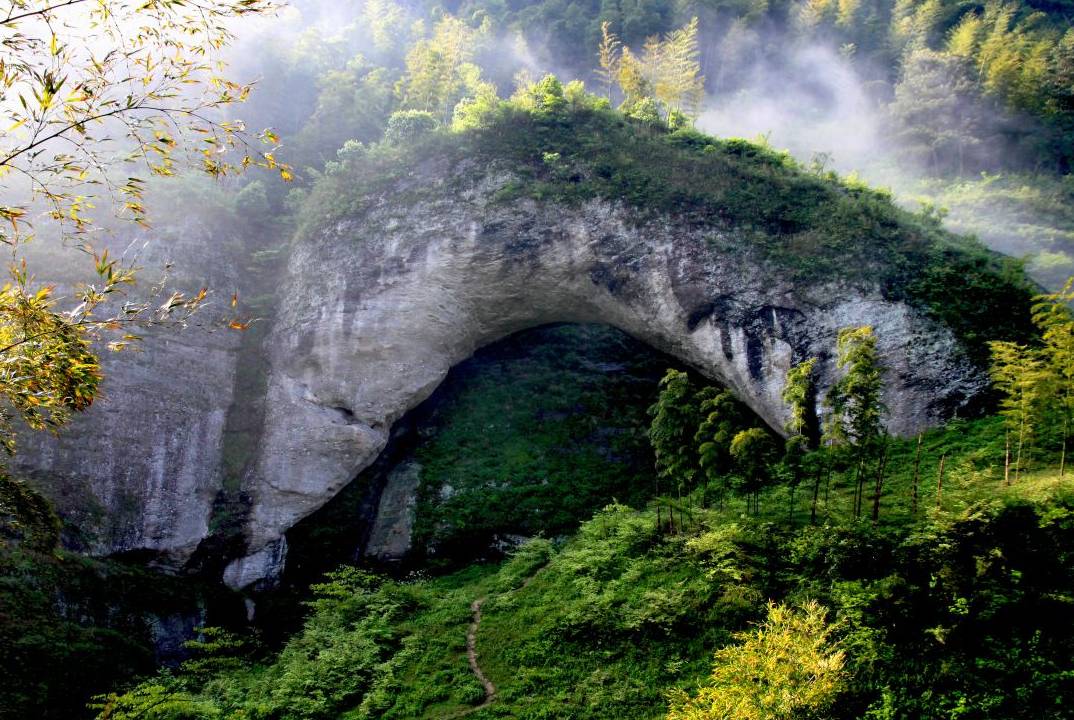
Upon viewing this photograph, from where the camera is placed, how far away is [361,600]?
48.7 feet

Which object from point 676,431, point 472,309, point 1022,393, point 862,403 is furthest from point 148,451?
point 1022,393

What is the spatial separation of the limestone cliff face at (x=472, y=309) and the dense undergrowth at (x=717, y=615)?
317cm

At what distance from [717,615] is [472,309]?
39.6 feet

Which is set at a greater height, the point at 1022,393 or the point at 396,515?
the point at 1022,393

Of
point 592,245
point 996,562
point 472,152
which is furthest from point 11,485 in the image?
point 472,152

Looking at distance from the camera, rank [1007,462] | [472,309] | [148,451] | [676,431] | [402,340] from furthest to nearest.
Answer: [472,309], [402,340], [148,451], [676,431], [1007,462]

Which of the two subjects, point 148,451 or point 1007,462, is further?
point 148,451

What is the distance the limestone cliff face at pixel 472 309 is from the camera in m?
16.9

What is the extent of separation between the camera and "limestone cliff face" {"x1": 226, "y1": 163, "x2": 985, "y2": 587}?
16859 mm

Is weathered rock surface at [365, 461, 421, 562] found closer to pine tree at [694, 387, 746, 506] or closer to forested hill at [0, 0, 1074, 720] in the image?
forested hill at [0, 0, 1074, 720]

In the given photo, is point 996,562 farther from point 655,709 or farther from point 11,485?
point 11,485

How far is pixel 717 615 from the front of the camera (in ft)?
35.4

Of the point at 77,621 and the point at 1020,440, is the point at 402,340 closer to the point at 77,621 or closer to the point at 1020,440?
the point at 77,621

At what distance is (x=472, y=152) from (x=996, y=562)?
17660 mm
